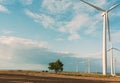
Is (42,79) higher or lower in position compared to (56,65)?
lower

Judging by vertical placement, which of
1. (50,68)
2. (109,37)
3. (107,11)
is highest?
(107,11)

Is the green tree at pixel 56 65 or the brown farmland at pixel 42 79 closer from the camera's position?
the brown farmland at pixel 42 79

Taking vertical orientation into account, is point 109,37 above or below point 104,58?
above

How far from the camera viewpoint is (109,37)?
97.8m

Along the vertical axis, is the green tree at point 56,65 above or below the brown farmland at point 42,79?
above

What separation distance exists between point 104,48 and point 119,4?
52.9 ft

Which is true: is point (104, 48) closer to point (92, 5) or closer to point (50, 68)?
point (92, 5)

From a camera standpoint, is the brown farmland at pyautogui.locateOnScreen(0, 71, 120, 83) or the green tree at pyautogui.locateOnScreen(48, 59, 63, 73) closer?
the brown farmland at pyautogui.locateOnScreen(0, 71, 120, 83)

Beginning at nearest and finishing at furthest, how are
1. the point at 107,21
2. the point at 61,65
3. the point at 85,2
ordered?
the point at 85,2 → the point at 107,21 → the point at 61,65

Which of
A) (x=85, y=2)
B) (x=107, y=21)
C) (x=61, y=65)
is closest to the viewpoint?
(x=85, y=2)

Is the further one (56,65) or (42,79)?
(56,65)

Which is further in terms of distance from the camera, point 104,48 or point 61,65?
point 61,65

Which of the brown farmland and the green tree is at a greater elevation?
the green tree

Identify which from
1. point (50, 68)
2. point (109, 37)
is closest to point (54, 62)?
point (50, 68)
